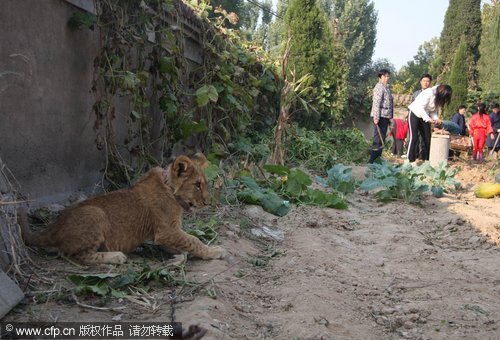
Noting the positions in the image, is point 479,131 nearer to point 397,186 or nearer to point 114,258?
point 397,186

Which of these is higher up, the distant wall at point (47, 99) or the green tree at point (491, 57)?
the green tree at point (491, 57)

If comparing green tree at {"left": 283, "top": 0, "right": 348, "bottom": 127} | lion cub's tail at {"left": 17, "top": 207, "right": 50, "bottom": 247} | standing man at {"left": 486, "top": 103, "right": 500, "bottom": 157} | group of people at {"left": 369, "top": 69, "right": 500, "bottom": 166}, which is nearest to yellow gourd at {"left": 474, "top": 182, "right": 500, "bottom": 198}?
group of people at {"left": 369, "top": 69, "right": 500, "bottom": 166}

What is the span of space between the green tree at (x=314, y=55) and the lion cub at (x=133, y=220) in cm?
1221

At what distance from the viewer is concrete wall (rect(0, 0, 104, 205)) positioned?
3.94 metres

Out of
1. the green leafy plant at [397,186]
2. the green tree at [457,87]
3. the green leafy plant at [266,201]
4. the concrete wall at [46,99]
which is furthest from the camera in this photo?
the green tree at [457,87]

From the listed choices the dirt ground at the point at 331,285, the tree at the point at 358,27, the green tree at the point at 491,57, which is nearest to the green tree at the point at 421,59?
the tree at the point at 358,27

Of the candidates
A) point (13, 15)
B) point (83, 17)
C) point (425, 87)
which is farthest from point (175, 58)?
point (425, 87)

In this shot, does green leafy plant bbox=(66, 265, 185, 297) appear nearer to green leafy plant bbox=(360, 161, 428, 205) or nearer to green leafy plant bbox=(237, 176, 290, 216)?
green leafy plant bbox=(237, 176, 290, 216)

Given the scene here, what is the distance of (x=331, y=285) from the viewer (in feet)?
12.3

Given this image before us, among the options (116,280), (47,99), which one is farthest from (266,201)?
(116,280)

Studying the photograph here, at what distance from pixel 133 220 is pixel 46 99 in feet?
4.65

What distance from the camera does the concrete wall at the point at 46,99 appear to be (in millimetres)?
3938

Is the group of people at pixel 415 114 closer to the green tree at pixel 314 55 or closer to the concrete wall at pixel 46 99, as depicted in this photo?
the green tree at pixel 314 55

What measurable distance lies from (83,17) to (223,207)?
2395mm
